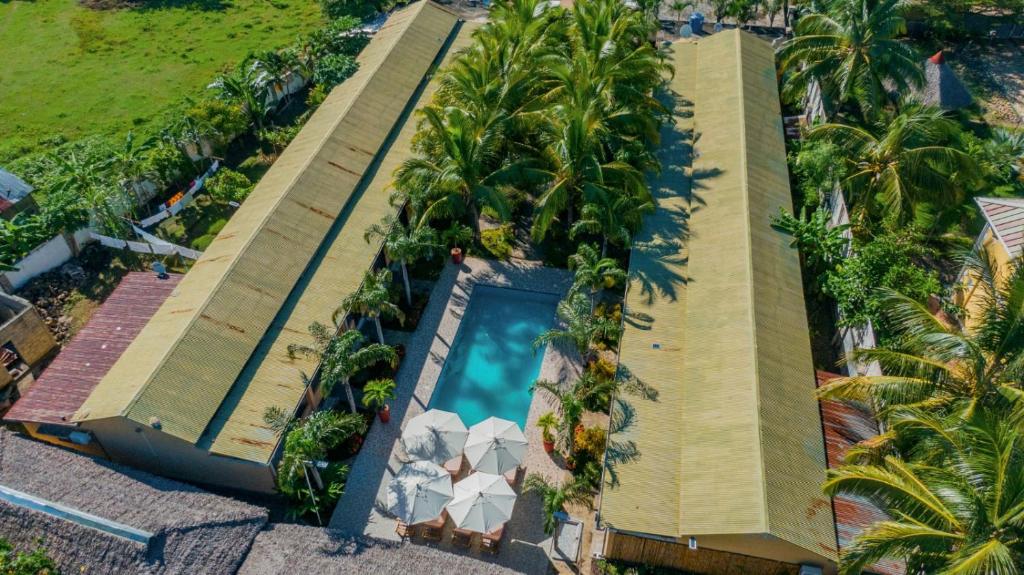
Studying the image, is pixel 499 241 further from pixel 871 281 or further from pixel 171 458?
pixel 171 458

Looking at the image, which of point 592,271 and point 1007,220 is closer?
point 1007,220

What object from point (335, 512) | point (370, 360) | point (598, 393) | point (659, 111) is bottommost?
point (335, 512)

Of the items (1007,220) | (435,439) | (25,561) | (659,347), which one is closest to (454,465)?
(435,439)

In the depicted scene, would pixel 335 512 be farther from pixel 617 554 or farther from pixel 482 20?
pixel 482 20

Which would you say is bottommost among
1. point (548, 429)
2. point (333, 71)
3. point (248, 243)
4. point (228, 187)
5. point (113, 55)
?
point (548, 429)

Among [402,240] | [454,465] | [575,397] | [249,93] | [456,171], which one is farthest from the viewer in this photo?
[249,93]

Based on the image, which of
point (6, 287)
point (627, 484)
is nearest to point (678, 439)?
point (627, 484)
